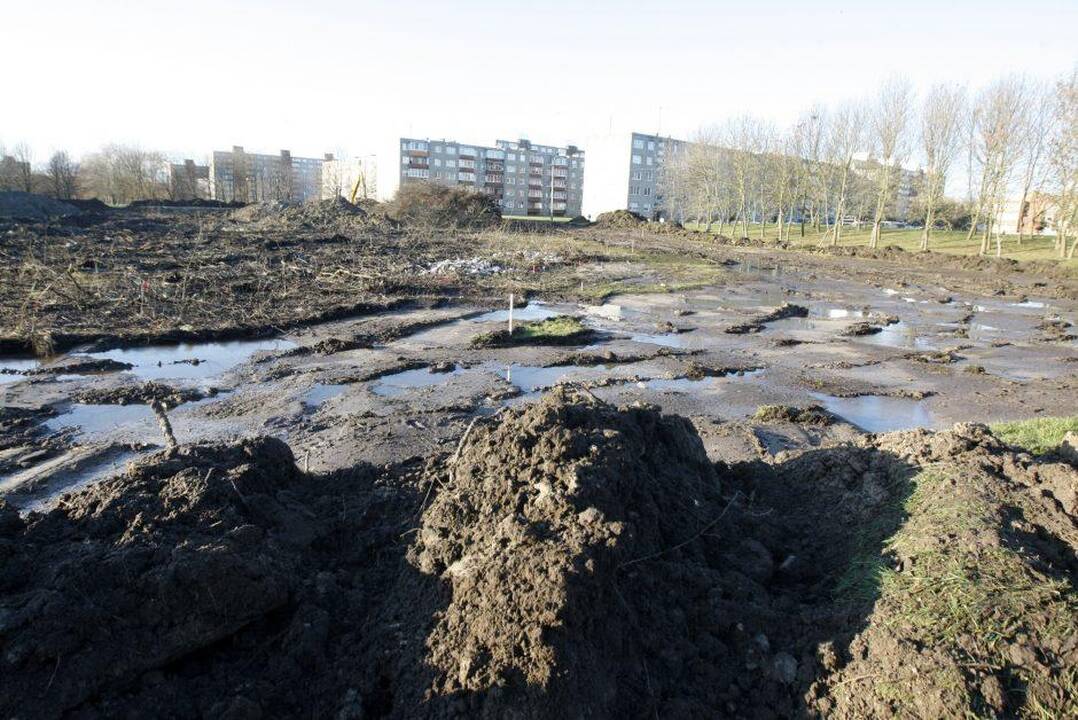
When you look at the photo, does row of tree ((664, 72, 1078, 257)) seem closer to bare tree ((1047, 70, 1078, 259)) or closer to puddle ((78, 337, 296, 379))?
bare tree ((1047, 70, 1078, 259))

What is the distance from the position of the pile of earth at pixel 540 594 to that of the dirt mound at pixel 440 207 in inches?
1819

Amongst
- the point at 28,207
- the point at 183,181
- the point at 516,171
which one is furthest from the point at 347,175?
the point at 28,207

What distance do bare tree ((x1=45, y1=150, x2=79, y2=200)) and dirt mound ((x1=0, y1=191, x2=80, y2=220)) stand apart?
1743 cm

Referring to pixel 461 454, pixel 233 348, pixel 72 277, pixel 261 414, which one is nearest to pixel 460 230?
pixel 72 277

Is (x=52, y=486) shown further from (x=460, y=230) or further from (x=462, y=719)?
(x=460, y=230)

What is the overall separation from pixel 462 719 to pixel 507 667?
29 centimetres

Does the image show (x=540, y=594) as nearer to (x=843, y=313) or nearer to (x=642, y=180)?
(x=843, y=313)

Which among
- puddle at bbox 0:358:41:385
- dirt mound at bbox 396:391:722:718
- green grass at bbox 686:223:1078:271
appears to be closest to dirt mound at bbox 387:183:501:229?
green grass at bbox 686:223:1078:271

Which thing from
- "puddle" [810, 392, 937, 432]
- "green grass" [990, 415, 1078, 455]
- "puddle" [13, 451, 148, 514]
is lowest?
"puddle" [13, 451, 148, 514]

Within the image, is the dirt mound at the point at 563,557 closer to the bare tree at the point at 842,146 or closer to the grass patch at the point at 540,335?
the grass patch at the point at 540,335

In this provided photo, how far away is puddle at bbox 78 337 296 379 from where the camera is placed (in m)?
12.0

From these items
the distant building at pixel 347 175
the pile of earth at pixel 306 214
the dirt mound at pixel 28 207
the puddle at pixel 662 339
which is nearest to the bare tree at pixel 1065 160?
the puddle at pixel 662 339

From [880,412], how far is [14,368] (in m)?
15.0

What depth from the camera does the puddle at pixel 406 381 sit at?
11141mm
